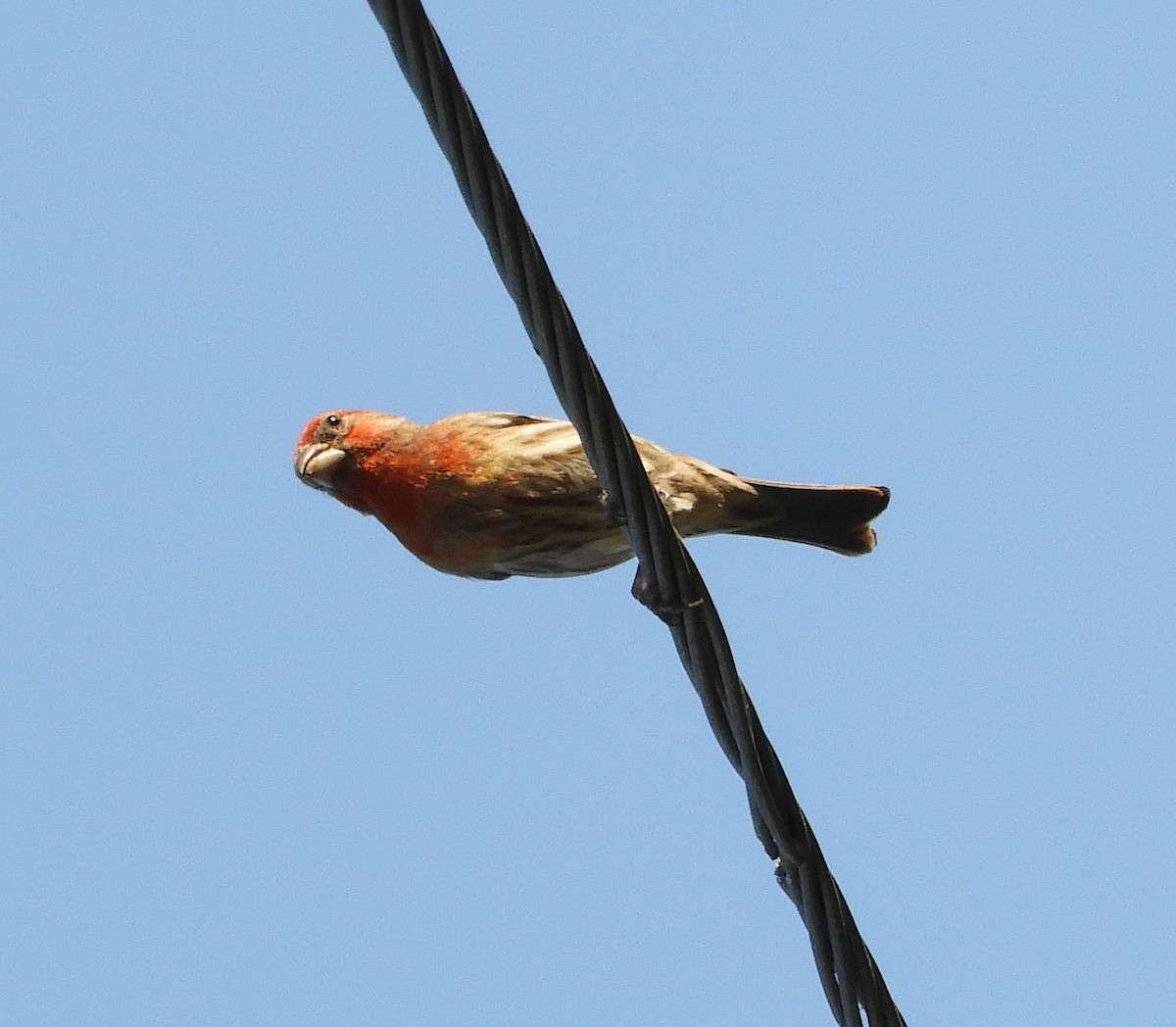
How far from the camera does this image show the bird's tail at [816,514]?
22.2 ft

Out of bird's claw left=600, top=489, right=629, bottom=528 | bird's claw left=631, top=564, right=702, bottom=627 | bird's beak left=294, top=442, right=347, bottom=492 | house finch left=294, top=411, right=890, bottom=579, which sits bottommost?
bird's claw left=631, top=564, right=702, bottom=627

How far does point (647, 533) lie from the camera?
3.68 m

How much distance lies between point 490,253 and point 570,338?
23 centimetres

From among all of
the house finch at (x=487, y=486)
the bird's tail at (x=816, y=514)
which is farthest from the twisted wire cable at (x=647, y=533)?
the bird's tail at (x=816, y=514)

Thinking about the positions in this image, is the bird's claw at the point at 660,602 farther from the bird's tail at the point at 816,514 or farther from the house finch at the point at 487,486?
the bird's tail at the point at 816,514

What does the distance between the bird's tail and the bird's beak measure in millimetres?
1612

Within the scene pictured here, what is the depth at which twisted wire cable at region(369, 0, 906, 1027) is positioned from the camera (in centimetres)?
317

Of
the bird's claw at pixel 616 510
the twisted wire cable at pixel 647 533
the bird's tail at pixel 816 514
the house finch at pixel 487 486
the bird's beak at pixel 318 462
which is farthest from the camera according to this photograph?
Answer: the bird's tail at pixel 816 514

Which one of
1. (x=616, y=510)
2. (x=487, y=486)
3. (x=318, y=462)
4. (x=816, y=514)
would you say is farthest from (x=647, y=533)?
(x=816, y=514)

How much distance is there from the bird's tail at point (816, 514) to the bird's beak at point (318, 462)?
5.29 ft

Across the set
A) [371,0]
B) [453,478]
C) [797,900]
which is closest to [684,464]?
[453,478]

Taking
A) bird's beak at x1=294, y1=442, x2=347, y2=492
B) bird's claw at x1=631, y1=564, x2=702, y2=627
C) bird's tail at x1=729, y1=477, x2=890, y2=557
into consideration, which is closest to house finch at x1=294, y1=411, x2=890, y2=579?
bird's beak at x1=294, y1=442, x2=347, y2=492

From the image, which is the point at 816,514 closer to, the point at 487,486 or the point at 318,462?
the point at 487,486

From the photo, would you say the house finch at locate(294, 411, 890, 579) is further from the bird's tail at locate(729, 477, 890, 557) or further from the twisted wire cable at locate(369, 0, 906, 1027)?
the twisted wire cable at locate(369, 0, 906, 1027)
